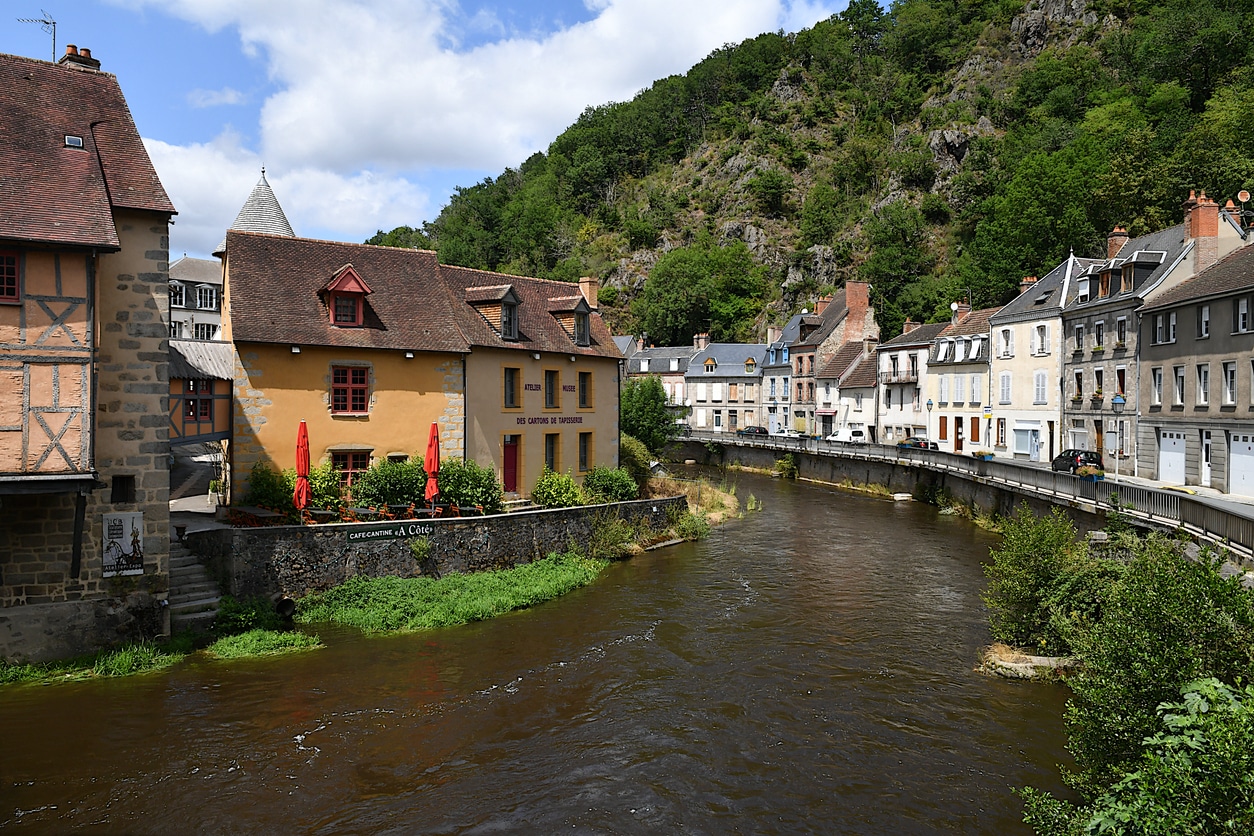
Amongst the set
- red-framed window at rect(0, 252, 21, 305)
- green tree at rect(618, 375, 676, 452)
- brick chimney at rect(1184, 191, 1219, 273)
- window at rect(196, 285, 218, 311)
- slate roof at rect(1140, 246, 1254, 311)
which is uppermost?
window at rect(196, 285, 218, 311)

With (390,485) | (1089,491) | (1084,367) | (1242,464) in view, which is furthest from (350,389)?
(1084,367)

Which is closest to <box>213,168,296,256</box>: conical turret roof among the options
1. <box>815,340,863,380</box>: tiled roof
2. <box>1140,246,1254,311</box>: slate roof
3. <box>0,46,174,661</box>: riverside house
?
<box>0,46,174,661</box>: riverside house

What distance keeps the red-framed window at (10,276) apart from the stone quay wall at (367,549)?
6162mm

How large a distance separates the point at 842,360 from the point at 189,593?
148 feet

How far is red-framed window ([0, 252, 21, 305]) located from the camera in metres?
13.0

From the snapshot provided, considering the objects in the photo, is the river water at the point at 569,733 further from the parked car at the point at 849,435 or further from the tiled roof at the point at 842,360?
the tiled roof at the point at 842,360

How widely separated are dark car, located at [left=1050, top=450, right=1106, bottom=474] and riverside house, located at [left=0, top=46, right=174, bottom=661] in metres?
29.5

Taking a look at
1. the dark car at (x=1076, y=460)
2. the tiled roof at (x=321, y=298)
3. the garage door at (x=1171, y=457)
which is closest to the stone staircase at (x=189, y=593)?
the tiled roof at (x=321, y=298)

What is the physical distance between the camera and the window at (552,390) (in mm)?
26328

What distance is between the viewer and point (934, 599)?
19.8 m

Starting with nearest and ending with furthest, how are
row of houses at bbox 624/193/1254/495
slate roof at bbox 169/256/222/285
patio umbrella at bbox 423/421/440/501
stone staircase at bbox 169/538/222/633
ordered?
1. stone staircase at bbox 169/538/222/633
2. patio umbrella at bbox 423/421/440/501
3. row of houses at bbox 624/193/1254/495
4. slate roof at bbox 169/256/222/285

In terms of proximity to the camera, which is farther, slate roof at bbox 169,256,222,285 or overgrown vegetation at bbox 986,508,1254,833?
slate roof at bbox 169,256,222,285

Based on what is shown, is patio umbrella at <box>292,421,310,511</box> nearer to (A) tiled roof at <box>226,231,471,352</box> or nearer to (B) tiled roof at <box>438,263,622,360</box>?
(A) tiled roof at <box>226,231,471,352</box>

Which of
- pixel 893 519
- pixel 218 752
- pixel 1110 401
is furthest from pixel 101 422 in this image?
pixel 1110 401
